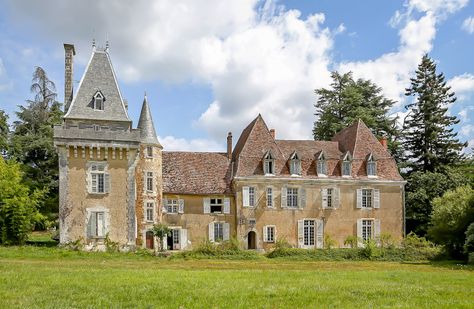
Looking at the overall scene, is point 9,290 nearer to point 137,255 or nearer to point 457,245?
point 137,255

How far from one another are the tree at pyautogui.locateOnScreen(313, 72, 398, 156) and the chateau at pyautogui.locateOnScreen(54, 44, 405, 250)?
869 cm

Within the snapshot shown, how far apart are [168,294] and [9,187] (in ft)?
75.0

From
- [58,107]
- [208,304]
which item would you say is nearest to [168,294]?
[208,304]

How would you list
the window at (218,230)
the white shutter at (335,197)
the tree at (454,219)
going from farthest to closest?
the white shutter at (335,197)
the window at (218,230)
the tree at (454,219)

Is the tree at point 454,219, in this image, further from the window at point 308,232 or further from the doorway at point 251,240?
the doorway at point 251,240

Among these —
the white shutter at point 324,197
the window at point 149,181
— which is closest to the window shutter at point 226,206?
the window at point 149,181

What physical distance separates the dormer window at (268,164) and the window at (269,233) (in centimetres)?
402

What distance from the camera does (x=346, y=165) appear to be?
3634cm

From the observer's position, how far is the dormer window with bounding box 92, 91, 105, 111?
3122 centimetres

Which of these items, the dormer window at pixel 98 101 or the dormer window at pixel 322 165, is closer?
the dormer window at pixel 98 101

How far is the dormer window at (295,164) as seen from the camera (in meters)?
35.6

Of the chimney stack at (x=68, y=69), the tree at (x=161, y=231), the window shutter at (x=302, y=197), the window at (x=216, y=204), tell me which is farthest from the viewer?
the window shutter at (x=302, y=197)

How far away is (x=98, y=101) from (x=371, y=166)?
69.1 feet

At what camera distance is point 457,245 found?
27.0 meters
